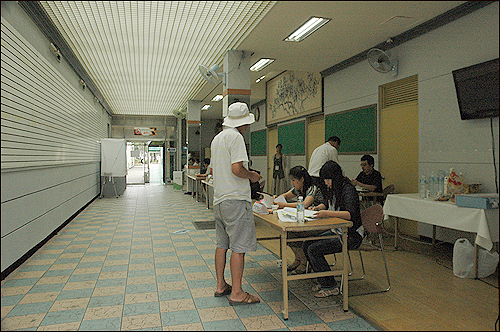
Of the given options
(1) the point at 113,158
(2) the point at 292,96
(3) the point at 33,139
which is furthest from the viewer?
(1) the point at 113,158

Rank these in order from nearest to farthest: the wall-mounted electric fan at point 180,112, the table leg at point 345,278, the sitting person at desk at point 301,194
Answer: the table leg at point 345,278
the sitting person at desk at point 301,194
the wall-mounted electric fan at point 180,112

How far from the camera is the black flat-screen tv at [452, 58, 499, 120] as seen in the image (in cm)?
414

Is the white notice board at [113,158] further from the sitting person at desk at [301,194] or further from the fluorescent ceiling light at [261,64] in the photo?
the sitting person at desk at [301,194]

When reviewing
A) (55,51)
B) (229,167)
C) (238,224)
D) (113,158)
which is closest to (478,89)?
(229,167)

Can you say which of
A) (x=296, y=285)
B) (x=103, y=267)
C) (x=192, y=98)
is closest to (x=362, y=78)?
(x=296, y=285)

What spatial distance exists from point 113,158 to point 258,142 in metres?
5.43

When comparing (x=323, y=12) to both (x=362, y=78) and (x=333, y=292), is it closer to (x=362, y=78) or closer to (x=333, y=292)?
(x=362, y=78)

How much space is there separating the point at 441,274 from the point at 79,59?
25.8 feet

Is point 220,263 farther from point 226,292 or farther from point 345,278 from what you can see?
point 345,278

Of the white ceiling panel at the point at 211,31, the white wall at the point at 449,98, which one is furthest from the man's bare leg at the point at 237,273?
the white wall at the point at 449,98

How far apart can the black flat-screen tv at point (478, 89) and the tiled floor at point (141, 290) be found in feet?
9.68

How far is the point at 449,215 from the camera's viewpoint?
13.2 feet

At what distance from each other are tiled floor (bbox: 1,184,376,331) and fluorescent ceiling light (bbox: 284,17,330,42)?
3412mm

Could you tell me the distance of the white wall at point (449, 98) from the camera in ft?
14.8
